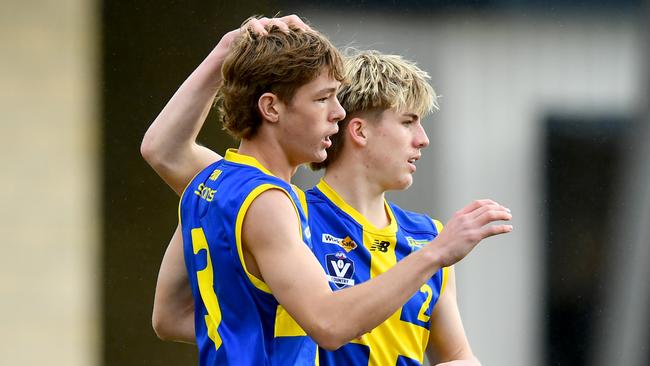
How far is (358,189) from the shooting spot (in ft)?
9.34

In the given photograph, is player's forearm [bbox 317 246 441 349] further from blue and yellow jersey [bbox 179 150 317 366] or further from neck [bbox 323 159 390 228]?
neck [bbox 323 159 390 228]

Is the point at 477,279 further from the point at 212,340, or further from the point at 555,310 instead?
the point at 212,340

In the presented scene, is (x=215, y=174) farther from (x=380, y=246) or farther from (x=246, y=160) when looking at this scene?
(x=380, y=246)

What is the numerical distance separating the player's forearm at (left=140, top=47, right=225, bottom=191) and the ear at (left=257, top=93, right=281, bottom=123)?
0.30 meters

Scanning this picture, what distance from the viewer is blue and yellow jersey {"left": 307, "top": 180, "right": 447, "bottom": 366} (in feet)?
8.89

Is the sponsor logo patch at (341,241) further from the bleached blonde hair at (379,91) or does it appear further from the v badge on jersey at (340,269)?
the bleached blonde hair at (379,91)

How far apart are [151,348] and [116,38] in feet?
3.90

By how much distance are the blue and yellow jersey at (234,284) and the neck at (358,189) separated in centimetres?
54

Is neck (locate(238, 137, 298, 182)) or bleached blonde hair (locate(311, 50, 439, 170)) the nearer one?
neck (locate(238, 137, 298, 182))

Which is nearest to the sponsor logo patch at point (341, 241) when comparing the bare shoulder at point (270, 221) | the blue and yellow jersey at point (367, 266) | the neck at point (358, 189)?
the blue and yellow jersey at point (367, 266)

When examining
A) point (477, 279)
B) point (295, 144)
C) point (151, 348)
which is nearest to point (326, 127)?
point (295, 144)

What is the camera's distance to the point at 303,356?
2324 millimetres

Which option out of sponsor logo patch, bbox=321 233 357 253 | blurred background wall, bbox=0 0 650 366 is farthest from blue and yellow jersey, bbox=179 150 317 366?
blurred background wall, bbox=0 0 650 366

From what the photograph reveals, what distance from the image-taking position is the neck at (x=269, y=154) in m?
2.36
